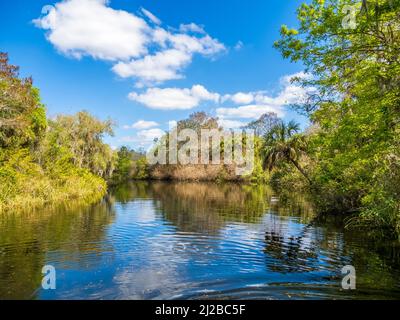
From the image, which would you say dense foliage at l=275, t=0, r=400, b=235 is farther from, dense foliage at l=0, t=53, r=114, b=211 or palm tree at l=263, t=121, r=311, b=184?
dense foliage at l=0, t=53, r=114, b=211

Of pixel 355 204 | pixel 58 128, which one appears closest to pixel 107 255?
pixel 355 204

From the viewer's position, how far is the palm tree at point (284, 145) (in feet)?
106

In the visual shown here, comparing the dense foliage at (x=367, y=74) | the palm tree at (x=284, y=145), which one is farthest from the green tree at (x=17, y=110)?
the palm tree at (x=284, y=145)

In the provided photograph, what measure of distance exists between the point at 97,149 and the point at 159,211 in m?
27.2

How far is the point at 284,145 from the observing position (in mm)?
32781

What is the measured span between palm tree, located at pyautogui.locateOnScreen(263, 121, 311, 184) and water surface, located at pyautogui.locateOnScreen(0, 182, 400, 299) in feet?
48.9

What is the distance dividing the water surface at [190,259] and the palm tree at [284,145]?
14.9 m

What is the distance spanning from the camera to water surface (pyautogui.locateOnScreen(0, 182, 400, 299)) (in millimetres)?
8125

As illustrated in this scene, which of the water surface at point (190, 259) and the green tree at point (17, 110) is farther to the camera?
the green tree at point (17, 110)

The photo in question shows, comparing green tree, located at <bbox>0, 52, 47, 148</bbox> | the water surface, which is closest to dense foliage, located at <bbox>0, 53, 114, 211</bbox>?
green tree, located at <bbox>0, 52, 47, 148</bbox>

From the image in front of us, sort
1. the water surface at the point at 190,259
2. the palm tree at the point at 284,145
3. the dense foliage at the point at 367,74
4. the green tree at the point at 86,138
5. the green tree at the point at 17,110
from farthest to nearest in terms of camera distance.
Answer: the green tree at the point at 86,138, the palm tree at the point at 284,145, the green tree at the point at 17,110, the dense foliage at the point at 367,74, the water surface at the point at 190,259

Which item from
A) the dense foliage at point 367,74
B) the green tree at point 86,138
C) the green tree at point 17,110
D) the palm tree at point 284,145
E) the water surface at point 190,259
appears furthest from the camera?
the green tree at point 86,138

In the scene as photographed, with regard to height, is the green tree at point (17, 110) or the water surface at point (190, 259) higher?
the green tree at point (17, 110)

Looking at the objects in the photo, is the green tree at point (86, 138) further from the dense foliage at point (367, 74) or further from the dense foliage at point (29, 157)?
the dense foliage at point (367, 74)
